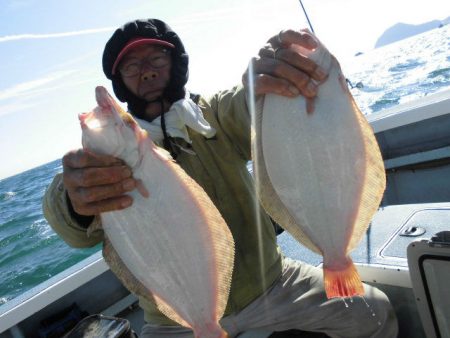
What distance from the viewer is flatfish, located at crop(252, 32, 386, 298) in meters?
1.56

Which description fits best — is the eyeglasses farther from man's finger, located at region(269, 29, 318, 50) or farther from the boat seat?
the boat seat

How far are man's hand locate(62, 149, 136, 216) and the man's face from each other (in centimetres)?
126

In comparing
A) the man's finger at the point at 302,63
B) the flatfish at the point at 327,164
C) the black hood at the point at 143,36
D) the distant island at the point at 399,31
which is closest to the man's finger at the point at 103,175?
the flatfish at the point at 327,164

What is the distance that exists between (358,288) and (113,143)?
1060 mm

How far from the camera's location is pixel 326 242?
5.19 feet

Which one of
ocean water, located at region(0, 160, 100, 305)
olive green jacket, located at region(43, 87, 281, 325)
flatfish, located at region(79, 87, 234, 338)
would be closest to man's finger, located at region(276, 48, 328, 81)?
flatfish, located at region(79, 87, 234, 338)

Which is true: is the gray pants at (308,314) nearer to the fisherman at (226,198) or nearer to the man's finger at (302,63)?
the fisherman at (226,198)

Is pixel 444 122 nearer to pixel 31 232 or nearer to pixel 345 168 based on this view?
pixel 345 168

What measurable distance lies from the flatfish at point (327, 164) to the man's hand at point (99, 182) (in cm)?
53

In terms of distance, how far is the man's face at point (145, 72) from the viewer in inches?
107

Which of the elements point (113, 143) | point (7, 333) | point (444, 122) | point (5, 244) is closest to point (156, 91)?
point (113, 143)

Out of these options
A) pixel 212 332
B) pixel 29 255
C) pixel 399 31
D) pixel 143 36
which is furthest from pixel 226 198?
pixel 399 31

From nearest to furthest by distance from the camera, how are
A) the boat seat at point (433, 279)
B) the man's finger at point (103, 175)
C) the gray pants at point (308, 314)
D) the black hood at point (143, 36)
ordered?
the man's finger at point (103, 175), the boat seat at point (433, 279), the gray pants at point (308, 314), the black hood at point (143, 36)

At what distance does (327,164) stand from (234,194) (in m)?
1.11
